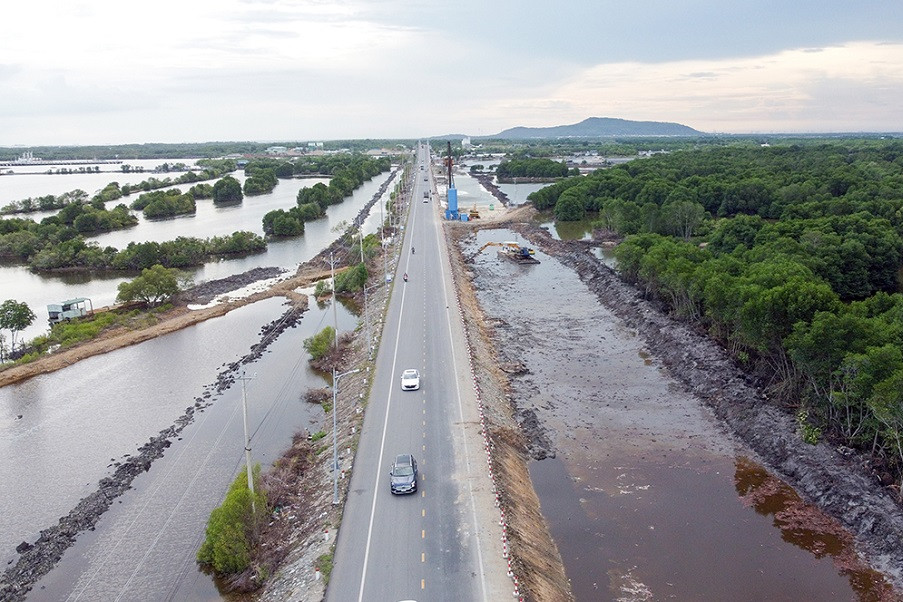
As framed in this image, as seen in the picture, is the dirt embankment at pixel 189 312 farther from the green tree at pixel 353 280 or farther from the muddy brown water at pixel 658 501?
the muddy brown water at pixel 658 501

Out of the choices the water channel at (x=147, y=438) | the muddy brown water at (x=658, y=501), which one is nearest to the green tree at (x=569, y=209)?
the water channel at (x=147, y=438)

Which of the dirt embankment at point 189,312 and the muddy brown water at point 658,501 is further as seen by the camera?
the dirt embankment at point 189,312

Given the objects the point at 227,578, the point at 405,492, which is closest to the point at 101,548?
the point at 227,578

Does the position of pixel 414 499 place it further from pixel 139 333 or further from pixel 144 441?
pixel 139 333

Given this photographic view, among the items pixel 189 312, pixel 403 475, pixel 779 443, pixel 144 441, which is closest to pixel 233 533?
pixel 403 475

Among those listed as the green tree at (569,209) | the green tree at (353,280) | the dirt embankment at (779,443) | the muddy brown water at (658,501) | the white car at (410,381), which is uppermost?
the green tree at (569,209)

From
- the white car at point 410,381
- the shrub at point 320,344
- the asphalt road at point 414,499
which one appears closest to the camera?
the asphalt road at point 414,499

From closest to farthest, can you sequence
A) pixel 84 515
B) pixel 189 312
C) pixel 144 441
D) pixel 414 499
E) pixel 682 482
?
pixel 414 499 → pixel 84 515 → pixel 682 482 → pixel 144 441 → pixel 189 312
